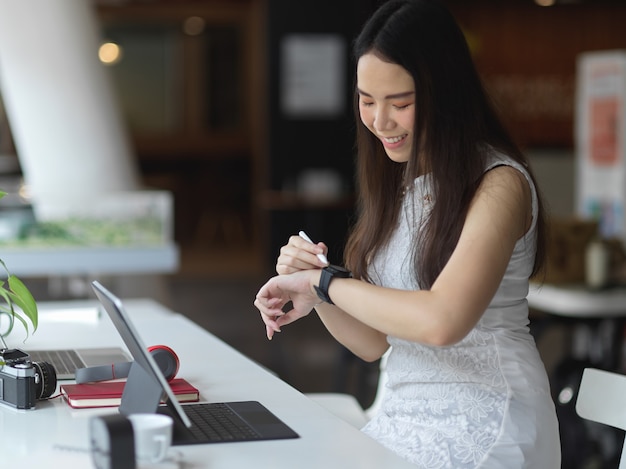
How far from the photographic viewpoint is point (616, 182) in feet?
21.3

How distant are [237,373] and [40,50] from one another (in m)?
5.10

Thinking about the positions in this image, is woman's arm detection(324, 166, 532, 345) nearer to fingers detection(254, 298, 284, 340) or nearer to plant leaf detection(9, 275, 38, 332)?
fingers detection(254, 298, 284, 340)

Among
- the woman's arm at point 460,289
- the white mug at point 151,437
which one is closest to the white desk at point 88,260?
the woman's arm at point 460,289

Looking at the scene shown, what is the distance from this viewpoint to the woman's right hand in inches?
71.4

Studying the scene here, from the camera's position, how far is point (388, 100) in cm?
182

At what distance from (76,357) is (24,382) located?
0.51 metres

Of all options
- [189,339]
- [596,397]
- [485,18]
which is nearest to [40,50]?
[189,339]

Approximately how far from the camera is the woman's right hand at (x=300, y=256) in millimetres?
1812

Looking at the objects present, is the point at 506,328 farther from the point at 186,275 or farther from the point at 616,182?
the point at 186,275

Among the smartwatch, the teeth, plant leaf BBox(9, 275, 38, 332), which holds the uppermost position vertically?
the teeth

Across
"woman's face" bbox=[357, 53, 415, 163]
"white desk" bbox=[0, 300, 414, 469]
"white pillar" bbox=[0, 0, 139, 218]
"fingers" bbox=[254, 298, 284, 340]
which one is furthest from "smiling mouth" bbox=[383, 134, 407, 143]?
"white pillar" bbox=[0, 0, 139, 218]

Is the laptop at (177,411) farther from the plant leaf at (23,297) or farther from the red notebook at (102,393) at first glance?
the plant leaf at (23,297)

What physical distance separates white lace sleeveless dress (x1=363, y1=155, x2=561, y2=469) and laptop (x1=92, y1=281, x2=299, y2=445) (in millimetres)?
331

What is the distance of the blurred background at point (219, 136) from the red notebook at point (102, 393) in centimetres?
60
